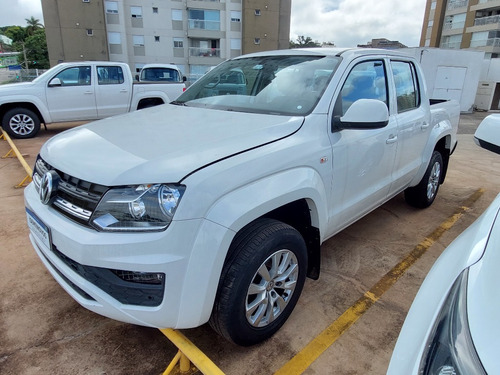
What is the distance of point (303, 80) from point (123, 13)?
3581 centimetres

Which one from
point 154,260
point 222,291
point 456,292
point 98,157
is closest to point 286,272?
point 222,291

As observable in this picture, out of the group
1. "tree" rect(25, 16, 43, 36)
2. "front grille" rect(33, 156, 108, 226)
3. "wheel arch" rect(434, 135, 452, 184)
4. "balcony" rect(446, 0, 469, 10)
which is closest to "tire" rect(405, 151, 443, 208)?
"wheel arch" rect(434, 135, 452, 184)

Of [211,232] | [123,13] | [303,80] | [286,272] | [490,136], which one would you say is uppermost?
[123,13]

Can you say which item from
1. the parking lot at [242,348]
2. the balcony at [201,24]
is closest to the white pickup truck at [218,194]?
the parking lot at [242,348]

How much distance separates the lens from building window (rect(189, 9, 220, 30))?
34.6 meters

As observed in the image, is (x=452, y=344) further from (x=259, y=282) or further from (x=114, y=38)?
(x=114, y=38)

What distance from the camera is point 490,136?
203cm

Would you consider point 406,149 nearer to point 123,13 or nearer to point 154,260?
point 154,260

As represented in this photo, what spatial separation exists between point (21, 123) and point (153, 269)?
28.6 feet

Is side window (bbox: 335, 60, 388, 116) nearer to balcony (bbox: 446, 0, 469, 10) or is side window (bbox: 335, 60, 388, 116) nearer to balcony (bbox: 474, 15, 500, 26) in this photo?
balcony (bbox: 474, 15, 500, 26)

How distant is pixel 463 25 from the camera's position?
41.8 meters

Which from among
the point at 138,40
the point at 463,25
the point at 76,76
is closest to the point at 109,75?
the point at 76,76

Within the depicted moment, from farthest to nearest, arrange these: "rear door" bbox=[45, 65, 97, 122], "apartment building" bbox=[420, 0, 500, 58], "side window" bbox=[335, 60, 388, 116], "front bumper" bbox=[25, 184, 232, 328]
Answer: "apartment building" bbox=[420, 0, 500, 58] < "rear door" bbox=[45, 65, 97, 122] < "side window" bbox=[335, 60, 388, 116] < "front bumper" bbox=[25, 184, 232, 328]

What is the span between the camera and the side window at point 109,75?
923 cm
